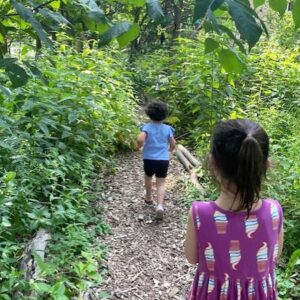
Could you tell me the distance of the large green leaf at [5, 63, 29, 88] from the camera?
1404 mm

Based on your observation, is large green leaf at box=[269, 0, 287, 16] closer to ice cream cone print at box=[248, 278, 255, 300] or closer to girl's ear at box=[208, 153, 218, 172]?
girl's ear at box=[208, 153, 218, 172]

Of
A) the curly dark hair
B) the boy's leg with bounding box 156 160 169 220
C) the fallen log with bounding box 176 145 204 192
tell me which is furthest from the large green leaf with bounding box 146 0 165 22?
the fallen log with bounding box 176 145 204 192

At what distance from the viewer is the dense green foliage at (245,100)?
4289 millimetres

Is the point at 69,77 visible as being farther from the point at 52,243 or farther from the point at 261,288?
the point at 261,288

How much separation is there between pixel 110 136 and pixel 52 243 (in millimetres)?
2276

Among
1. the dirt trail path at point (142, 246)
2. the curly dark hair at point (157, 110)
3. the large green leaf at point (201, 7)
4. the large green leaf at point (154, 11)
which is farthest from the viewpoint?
the curly dark hair at point (157, 110)

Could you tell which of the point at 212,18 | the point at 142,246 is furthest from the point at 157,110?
the point at 212,18

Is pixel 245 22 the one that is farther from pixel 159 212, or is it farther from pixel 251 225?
pixel 159 212

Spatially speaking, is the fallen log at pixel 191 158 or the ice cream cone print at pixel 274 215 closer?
the ice cream cone print at pixel 274 215

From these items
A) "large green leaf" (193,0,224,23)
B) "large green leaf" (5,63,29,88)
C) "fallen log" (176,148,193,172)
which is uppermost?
"large green leaf" (193,0,224,23)

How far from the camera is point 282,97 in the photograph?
7320 mm

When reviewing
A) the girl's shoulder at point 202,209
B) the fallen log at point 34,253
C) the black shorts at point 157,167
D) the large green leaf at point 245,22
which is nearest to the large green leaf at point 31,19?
the large green leaf at point 245,22

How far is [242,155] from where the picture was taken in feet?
5.33

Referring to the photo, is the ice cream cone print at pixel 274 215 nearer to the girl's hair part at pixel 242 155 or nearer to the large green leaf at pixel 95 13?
the girl's hair part at pixel 242 155
